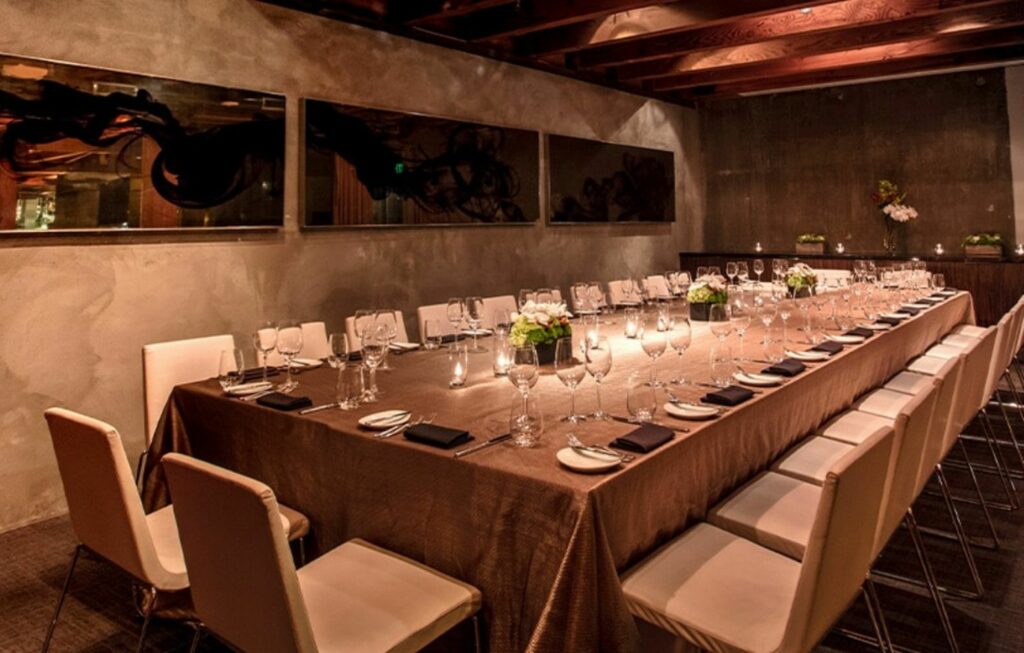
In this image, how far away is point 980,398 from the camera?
3328 millimetres

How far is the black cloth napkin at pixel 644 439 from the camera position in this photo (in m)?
1.79

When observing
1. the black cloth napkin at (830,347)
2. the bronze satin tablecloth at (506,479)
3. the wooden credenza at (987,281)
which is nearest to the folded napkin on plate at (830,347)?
the black cloth napkin at (830,347)

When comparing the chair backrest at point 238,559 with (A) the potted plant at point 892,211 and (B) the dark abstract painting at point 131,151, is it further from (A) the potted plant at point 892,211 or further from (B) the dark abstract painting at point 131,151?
(A) the potted plant at point 892,211

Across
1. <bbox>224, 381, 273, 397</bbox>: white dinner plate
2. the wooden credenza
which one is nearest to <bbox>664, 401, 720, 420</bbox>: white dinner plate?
<bbox>224, 381, 273, 397</bbox>: white dinner plate

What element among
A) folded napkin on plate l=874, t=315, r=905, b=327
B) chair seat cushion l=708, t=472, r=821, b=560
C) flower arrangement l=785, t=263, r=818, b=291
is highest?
flower arrangement l=785, t=263, r=818, b=291

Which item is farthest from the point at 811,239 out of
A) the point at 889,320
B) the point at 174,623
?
the point at 174,623

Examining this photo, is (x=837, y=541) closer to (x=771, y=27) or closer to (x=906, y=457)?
(x=906, y=457)

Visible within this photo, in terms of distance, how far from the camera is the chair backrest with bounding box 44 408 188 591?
177cm

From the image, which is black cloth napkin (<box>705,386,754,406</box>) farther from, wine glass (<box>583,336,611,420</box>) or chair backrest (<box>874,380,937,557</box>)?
chair backrest (<box>874,380,937,557</box>)

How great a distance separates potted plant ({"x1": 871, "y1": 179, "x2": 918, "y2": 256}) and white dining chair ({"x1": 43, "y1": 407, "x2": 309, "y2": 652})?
26.3ft

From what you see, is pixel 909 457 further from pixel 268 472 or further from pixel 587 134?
pixel 587 134

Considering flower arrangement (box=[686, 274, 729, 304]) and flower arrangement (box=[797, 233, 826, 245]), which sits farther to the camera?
flower arrangement (box=[797, 233, 826, 245])

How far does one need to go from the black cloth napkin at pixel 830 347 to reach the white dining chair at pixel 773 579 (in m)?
1.39

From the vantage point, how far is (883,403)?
3410mm
